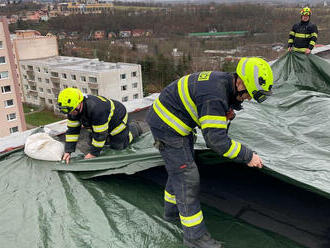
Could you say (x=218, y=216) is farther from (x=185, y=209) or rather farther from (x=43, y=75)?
(x=43, y=75)

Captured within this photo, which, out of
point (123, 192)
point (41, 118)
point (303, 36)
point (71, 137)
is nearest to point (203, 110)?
point (123, 192)

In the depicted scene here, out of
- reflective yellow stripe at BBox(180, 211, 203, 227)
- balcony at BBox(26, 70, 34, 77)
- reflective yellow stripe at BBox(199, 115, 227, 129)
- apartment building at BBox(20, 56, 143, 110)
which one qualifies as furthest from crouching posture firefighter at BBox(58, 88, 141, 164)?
balcony at BBox(26, 70, 34, 77)

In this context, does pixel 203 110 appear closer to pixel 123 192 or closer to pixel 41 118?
pixel 123 192

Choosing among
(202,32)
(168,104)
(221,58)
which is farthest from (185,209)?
(202,32)

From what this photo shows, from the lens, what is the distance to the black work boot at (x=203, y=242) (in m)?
2.21

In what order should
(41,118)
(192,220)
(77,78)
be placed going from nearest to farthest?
(192,220) → (77,78) → (41,118)

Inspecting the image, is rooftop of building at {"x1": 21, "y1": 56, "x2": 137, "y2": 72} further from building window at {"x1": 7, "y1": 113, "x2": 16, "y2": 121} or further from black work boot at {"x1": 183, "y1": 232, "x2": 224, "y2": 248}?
black work boot at {"x1": 183, "y1": 232, "x2": 224, "y2": 248}

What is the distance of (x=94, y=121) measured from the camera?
3.27m

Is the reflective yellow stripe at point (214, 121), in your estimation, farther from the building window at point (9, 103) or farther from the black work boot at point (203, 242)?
the building window at point (9, 103)

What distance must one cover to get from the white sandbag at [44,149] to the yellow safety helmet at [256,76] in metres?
2.03

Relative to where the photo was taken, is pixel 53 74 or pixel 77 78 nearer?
pixel 77 78

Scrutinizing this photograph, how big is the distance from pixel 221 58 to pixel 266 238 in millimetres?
23939

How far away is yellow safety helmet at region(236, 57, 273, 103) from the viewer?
1985mm

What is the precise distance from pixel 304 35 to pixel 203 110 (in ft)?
15.3
